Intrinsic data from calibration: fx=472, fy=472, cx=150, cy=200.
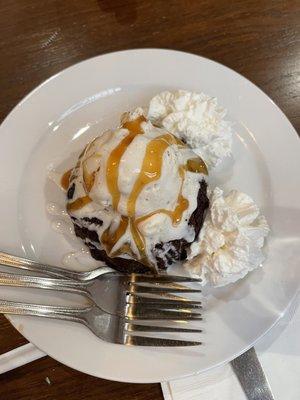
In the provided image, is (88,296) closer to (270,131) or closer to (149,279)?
(149,279)

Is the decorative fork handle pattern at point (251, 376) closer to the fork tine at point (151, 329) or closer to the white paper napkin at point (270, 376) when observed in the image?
the white paper napkin at point (270, 376)

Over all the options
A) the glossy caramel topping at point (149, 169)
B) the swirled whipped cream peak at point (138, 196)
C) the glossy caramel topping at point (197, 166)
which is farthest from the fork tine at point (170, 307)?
the glossy caramel topping at point (197, 166)

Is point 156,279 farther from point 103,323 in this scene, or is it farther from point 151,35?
point 151,35

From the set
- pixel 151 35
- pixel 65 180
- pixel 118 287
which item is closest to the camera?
pixel 118 287

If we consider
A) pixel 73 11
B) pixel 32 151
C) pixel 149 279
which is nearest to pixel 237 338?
pixel 149 279

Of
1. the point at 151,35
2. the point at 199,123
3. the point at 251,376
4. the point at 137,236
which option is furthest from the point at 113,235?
the point at 151,35

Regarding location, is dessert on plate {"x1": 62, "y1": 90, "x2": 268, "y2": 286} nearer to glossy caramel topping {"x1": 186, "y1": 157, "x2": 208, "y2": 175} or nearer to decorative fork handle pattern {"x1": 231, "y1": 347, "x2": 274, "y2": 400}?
glossy caramel topping {"x1": 186, "y1": 157, "x2": 208, "y2": 175}
